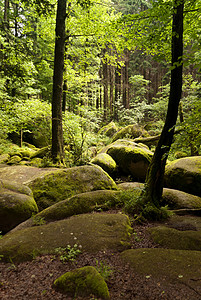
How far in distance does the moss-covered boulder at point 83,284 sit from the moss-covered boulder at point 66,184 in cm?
334

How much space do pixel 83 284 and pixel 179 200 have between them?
16.0 ft

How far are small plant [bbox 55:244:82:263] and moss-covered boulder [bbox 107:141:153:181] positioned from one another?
6.40m

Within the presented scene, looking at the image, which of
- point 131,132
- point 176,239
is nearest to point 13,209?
point 176,239

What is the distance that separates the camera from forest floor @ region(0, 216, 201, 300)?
86.1 inches

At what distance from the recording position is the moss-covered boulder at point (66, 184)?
568 centimetres

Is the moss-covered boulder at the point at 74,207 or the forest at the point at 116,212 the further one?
the moss-covered boulder at the point at 74,207

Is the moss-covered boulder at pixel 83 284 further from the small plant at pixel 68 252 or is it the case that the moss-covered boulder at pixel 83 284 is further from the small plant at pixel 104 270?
the small plant at pixel 68 252

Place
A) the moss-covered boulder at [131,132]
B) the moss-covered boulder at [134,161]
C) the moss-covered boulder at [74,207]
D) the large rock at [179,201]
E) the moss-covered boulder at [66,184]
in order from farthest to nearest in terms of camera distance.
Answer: the moss-covered boulder at [131,132]
the moss-covered boulder at [134,161]
the large rock at [179,201]
the moss-covered boulder at [66,184]
the moss-covered boulder at [74,207]

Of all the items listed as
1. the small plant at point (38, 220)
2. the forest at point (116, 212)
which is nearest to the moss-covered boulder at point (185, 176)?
the forest at point (116, 212)

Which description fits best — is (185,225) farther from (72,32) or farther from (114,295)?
(72,32)

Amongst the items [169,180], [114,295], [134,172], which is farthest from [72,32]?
[114,295]

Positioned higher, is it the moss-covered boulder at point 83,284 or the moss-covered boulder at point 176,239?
the moss-covered boulder at point 83,284

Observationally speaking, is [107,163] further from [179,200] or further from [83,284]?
[83,284]

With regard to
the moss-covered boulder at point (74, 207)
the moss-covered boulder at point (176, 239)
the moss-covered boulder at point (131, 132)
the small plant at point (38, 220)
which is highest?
the moss-covered boulder at point (131, 132)
